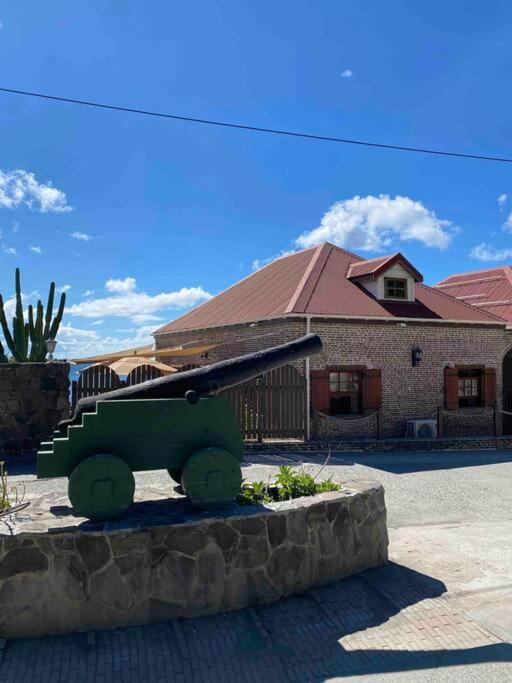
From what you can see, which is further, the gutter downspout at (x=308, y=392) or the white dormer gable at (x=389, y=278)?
the white dormer gable at (x=389, y=278)

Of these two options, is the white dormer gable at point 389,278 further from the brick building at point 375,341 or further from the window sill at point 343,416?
the window sill at point 343,416

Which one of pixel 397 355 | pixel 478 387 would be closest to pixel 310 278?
pixel 397 355

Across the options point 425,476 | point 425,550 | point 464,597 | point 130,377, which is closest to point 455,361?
point 425,476

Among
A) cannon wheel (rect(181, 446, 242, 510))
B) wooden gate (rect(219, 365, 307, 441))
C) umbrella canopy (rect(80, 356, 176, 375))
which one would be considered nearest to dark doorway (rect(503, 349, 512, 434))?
wooden gate (rect(219, 365, 307, 441))

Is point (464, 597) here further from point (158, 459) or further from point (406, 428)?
point (406, 428)

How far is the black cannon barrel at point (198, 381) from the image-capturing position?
473cm

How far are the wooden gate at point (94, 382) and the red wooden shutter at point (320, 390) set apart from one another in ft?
15.3

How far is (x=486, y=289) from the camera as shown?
66.9 feet

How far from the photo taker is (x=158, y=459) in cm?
456

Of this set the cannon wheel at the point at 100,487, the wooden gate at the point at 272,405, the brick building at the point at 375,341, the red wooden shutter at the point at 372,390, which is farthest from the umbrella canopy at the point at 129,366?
the cannon wheel at the point at 100,487

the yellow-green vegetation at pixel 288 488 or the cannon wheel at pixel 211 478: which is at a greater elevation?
the cannon wheel at pixel 211 478

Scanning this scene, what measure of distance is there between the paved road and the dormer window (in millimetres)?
10840

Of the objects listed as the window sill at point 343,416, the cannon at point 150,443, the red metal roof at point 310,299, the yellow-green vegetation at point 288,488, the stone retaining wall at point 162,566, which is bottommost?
the stone retaining wall at point 162,566

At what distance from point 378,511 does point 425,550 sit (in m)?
1.08
